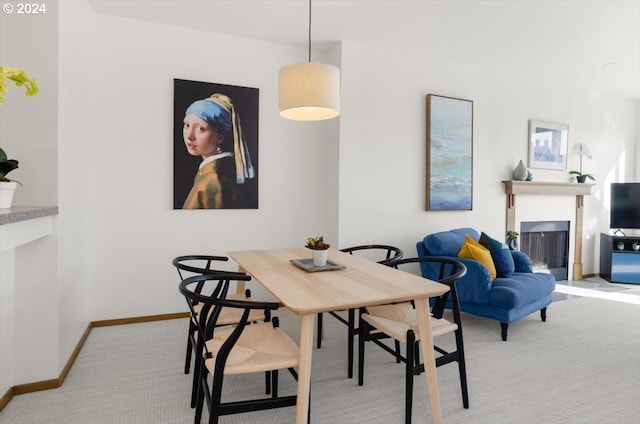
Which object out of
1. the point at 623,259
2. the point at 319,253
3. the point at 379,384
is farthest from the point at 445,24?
the point at 623,259

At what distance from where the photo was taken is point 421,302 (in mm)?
1933

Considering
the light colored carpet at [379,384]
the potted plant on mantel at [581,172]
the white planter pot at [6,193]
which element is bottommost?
the light colored carpet at [379,384]

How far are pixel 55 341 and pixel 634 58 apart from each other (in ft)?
19.9

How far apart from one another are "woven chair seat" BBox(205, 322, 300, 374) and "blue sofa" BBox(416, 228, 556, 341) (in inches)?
80.1

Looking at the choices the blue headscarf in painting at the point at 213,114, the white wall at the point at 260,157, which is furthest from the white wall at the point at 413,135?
the blue headscarf in painting at the point at 213,114

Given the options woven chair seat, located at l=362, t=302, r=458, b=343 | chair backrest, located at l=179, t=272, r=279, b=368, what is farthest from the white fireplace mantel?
chair backrest, located at l=179, t=272, r=279, b=368

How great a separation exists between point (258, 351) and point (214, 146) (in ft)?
7.89

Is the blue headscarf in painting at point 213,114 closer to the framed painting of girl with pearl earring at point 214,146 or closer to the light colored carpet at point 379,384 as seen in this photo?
the framed painting of girl with pearl earring at point 214,146

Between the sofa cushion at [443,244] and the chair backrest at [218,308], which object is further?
the sofa cushion at [443,244]

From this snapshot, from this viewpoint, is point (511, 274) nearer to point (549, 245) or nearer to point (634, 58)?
point (549, 245)

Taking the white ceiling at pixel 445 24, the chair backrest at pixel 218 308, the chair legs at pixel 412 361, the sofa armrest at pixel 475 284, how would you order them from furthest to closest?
1. the sofa armrest at pixel 475 284
2. the white ceiling at pixel 445 24
3. the chair legs at pixel 412 361
4. the chair backrest at pixel 218 308

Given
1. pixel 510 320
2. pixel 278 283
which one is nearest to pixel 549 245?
pixel 510 320

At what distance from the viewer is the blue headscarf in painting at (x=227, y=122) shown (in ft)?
12.1

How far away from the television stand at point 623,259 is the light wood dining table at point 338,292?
16.2 ft
